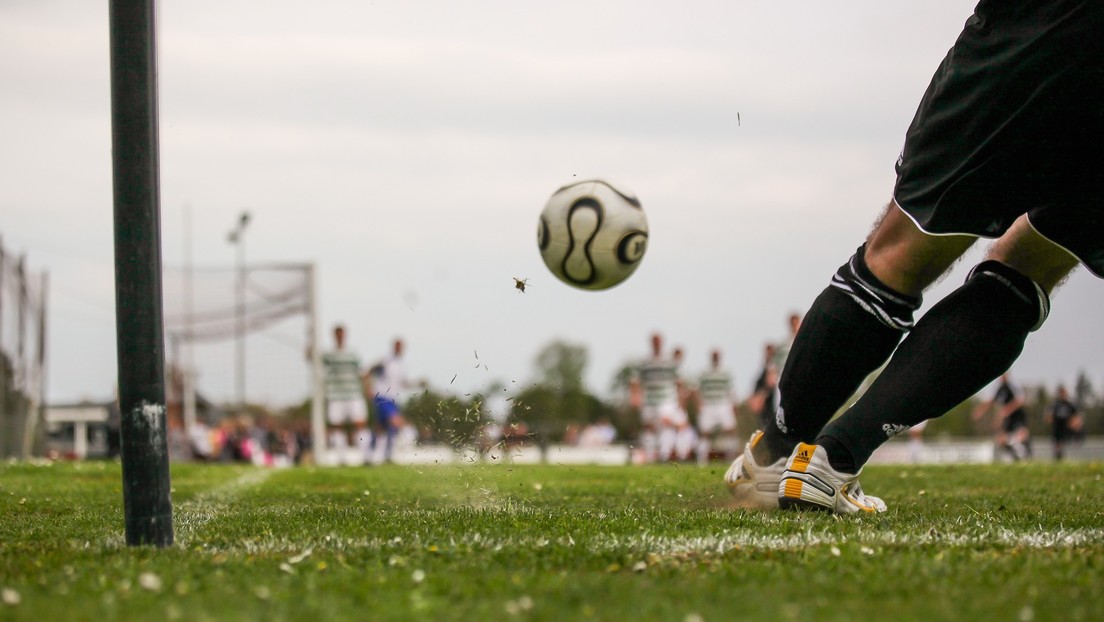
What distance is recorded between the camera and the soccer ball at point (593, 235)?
499cm

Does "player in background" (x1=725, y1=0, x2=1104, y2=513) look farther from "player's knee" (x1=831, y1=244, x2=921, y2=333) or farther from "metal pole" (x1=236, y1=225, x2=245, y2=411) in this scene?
"metal pole" (x1=236, y1=225, x2=245, y2=411)

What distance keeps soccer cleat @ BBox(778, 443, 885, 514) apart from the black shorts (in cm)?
98

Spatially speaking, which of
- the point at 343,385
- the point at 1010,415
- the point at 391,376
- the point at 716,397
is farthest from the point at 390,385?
the point at 1010,415

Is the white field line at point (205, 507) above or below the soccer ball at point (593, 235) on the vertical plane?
below

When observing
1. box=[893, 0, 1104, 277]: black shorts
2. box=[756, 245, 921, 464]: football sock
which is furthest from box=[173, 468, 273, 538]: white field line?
box=[893, 0, 1104, 277]: black shorts

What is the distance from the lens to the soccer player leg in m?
4.18

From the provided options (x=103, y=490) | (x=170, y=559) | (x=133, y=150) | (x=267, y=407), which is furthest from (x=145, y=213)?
(x=267, y=407)

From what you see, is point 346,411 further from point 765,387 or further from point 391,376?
point 765,387

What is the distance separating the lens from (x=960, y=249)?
160 inches

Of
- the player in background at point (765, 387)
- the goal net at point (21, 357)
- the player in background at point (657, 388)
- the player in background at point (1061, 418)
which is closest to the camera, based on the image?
the goal net at point (21, 357)

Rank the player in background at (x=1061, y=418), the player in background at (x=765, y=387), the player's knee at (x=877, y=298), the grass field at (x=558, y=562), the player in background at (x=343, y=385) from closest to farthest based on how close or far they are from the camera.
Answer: the grass field at (x=558, y=562), the player's knee at (x=877, y=298), the player in background at (x=765, y=387), the player in background at (x=343, y=385), the player in background at (x=1061, y=418)

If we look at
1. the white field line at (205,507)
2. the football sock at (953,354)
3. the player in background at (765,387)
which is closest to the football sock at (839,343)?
the football sock at (953,354)

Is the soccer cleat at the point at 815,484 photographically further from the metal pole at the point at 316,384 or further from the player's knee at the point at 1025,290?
the metal pole at the point at 316,384

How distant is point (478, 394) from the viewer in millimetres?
5387
